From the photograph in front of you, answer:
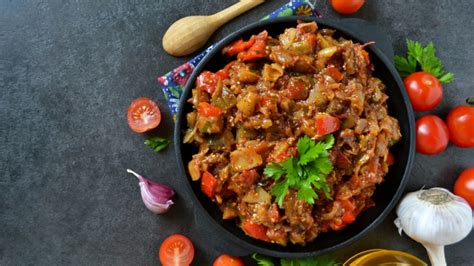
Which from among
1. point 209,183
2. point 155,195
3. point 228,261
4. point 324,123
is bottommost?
point 228,261

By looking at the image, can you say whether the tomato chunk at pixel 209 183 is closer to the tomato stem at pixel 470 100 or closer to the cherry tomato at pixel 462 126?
the cherry tomato at pixel 462 126

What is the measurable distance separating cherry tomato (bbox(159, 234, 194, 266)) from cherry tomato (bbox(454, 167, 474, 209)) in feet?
6.16

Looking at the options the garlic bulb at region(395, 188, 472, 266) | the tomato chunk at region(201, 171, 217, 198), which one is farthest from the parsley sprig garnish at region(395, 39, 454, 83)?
the tomato chunk at region(201, 171, 217, 198)

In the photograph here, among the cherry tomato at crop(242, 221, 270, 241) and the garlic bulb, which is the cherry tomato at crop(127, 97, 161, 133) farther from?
the garlic bulb

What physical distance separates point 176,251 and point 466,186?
202 cm

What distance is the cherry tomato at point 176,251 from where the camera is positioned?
11.7 ft

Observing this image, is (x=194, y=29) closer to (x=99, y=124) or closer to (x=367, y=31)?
(x=99, y=124)

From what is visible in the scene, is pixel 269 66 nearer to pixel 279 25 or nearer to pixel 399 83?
pixel 279 25

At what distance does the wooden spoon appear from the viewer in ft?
11.7

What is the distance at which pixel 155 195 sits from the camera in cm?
355

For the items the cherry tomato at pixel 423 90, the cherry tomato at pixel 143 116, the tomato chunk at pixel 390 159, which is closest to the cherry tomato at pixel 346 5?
the cherry tomato at pixel 423 90

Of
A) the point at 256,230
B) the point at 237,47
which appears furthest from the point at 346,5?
the point at 256,230

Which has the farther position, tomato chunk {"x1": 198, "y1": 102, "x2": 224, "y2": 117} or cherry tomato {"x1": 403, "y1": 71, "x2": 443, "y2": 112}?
cherry tomato {"x1": 403, "y1": 71, "x2": 443, "y2": 112}

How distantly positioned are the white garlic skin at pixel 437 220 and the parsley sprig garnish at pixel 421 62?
2.64 feet
